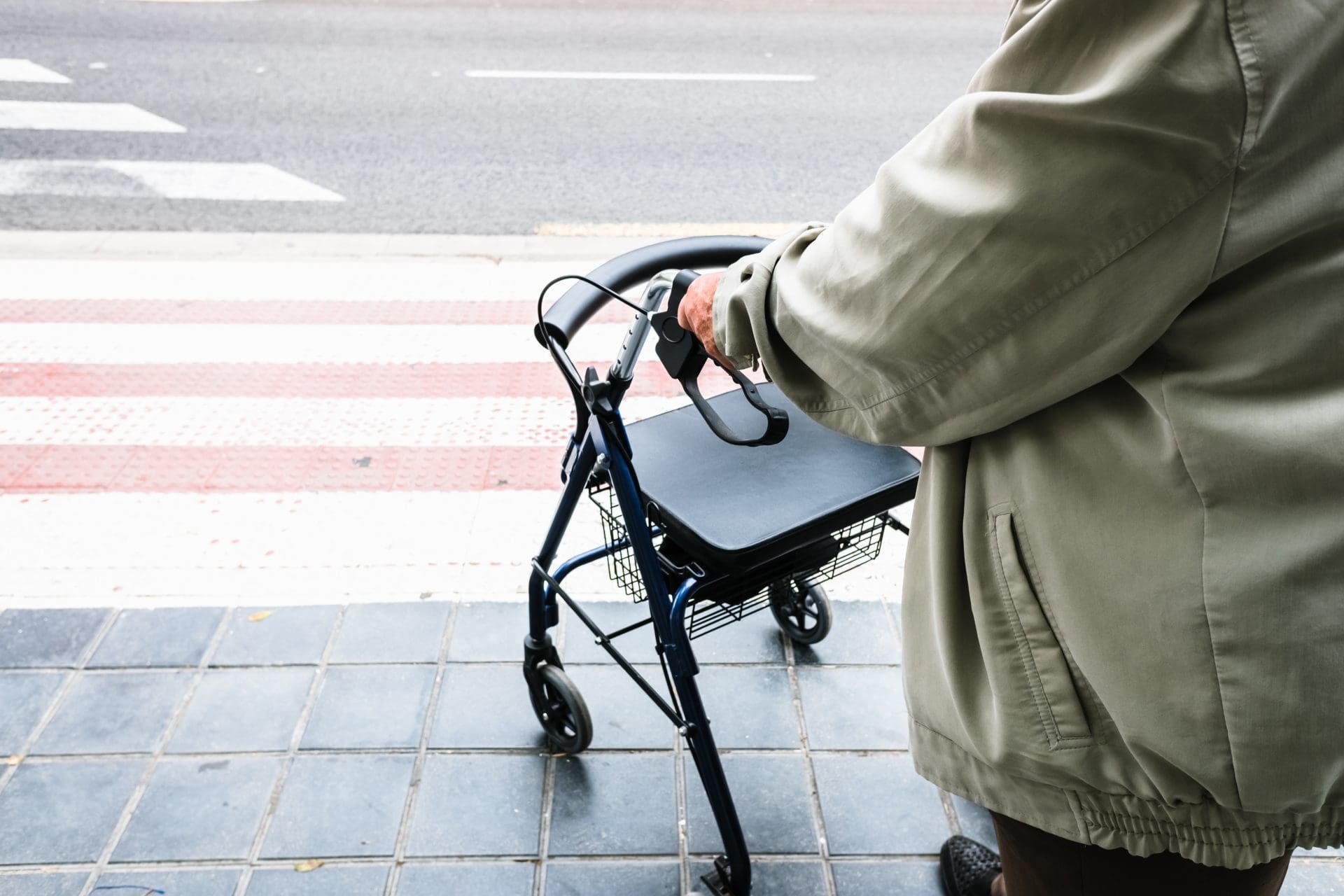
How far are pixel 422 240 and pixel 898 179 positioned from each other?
4936 millimetres

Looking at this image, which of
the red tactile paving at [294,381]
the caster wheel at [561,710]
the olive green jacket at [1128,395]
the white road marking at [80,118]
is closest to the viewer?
the olive green jacket at [1128,395]

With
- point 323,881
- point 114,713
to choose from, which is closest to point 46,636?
point 114,713

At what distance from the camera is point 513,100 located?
7945mm

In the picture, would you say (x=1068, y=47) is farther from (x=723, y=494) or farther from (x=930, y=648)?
(x=723, y=494)

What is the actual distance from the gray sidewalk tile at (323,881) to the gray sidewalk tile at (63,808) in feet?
1.24

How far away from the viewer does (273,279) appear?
17.3 feet

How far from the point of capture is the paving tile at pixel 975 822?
2430 mm

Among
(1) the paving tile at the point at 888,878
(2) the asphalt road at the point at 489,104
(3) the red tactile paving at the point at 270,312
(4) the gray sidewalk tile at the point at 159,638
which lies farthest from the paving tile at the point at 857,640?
(2) the asphalt road at the point at 489,104

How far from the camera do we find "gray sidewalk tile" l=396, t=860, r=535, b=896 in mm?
2268

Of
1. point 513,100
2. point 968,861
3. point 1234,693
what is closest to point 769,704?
point 968,861

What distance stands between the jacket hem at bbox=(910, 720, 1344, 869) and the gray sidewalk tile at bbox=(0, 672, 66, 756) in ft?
7.56

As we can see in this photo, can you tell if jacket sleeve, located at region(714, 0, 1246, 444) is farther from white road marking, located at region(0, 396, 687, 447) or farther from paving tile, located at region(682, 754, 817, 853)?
white road marking, located at region(0, 396, 687, 447)

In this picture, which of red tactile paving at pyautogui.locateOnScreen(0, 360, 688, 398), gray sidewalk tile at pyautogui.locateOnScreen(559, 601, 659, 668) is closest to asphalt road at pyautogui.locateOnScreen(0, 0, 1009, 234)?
red tactile paving at pyautogui.locateOnScreen(0, 360, 688, 398)

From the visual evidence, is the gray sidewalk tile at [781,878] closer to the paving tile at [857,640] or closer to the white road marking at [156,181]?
the paving tile at [857,640]
